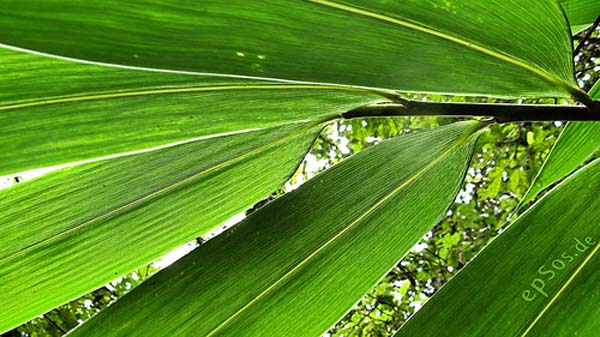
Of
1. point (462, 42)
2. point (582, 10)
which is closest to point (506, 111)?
point (462, 42)

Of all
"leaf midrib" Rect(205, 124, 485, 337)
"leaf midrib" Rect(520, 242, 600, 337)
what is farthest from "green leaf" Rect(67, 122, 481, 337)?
"leaf midrib" Rect(520, 242, 600, 337)

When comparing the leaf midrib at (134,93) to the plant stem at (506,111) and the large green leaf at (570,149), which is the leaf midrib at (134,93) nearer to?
the plant stem at (506,111)

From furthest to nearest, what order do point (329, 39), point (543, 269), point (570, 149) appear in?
point (570, 149) → point (543, 269) → point (329, 39)

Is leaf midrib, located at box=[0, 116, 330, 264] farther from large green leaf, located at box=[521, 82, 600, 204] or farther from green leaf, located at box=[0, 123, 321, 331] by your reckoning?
large green leaf, located at box=[521, 82, 600, 204]

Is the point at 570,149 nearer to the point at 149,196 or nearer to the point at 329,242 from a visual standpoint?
the point at 329,242

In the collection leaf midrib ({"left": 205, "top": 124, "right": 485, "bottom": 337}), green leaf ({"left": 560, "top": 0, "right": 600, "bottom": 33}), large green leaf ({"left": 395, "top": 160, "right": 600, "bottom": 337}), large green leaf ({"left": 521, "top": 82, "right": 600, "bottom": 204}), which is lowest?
large green leaf ({"left": 395, "top": 160, "right": 600, "bottom": 337})

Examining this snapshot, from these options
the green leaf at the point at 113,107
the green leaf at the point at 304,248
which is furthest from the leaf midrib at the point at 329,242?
the green leaf at the point at 113,107

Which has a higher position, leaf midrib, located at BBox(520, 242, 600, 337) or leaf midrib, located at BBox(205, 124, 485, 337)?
leaf midrib, located at BBox(205, 124, 485, 337)

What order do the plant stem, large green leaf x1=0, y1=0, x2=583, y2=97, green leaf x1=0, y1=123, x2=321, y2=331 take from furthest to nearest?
green leaf x1=0, y1=123, x2=321, y2=331
the plant stem
large green leaf x1=0, y1=0, x2=583, y2=97
